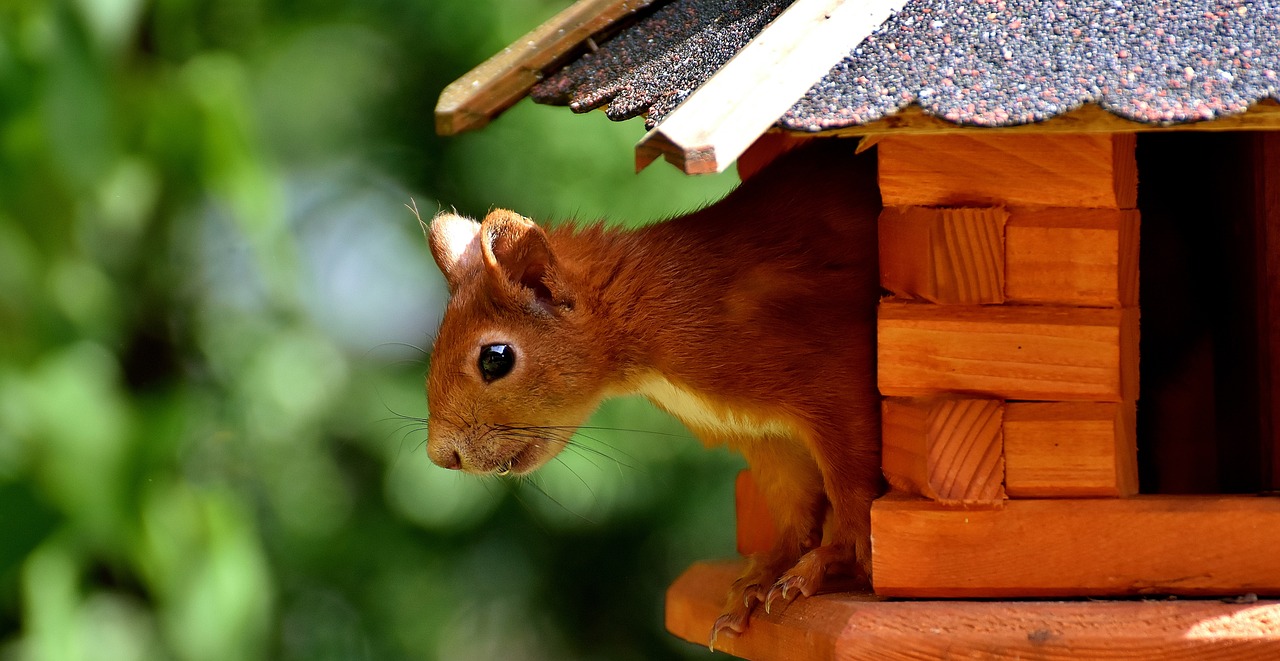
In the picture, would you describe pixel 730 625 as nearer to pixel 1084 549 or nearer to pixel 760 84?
pixel 1084 549

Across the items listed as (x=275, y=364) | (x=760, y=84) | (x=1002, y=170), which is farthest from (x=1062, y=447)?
(x=275, y=364)

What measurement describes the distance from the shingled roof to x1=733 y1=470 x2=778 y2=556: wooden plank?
86cm

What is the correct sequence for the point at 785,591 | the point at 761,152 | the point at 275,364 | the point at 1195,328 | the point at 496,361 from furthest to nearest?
the point at 275,364 → the point at 761,152 → the point at 1195,328 → the point at 496,361 → the point at 785,591

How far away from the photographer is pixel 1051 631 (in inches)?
57.3

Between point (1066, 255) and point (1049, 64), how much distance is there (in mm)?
276

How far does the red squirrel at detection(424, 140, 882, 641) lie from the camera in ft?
5.60

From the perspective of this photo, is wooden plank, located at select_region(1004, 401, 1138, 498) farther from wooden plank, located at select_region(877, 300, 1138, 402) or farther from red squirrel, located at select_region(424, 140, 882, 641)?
red squirrel, located at select_region(424, 140, 882, 641)

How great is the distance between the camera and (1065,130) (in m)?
1.45

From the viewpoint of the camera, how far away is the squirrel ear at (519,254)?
173cm

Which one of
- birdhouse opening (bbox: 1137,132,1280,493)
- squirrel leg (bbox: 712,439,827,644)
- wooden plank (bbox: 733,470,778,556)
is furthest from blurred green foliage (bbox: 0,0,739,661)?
birdhouse opening (bbox: 1137,132,1280,493)

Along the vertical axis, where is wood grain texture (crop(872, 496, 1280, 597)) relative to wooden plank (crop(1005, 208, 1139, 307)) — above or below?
below

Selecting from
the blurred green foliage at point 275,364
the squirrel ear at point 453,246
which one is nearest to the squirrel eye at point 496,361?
the squirrel ear at point 453,246

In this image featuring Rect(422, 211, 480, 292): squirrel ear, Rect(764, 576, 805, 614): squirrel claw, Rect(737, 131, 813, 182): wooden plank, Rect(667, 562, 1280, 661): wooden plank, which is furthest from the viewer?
Rect(737, 131, 813, 182): wooden plank

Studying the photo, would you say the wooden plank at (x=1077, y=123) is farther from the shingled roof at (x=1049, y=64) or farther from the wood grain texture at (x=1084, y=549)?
the wood grain texture at (x=1084, y=549)
